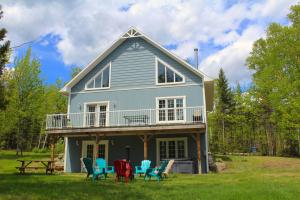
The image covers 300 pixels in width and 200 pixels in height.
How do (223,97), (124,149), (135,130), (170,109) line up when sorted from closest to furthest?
(135,130), (170,109), (124,149), (223,97)

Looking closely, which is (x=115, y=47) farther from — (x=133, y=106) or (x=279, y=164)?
(x=279, y=164)

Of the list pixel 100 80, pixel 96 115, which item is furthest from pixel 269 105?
pixel 96 115

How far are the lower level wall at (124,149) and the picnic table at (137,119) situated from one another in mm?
1208

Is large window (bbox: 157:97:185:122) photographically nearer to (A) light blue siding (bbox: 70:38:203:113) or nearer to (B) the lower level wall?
(A) light blue siding (bbox: 70:38:203:113)

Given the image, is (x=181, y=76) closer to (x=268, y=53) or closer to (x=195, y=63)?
(x=195, y=63)

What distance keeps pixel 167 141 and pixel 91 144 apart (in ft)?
16.8

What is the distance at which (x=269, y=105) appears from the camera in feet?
108

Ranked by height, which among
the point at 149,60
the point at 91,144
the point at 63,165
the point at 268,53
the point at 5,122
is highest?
the point at 268,53

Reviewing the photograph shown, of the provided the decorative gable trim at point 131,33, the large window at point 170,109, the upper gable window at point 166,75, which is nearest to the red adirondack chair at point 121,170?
the large window at point 170,109

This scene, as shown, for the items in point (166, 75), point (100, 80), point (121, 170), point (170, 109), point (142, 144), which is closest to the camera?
point (121, 170)

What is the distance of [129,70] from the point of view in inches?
809

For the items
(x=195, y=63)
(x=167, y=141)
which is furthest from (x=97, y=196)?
(x=195, y=63)

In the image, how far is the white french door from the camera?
65.5ft

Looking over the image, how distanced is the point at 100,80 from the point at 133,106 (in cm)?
304
